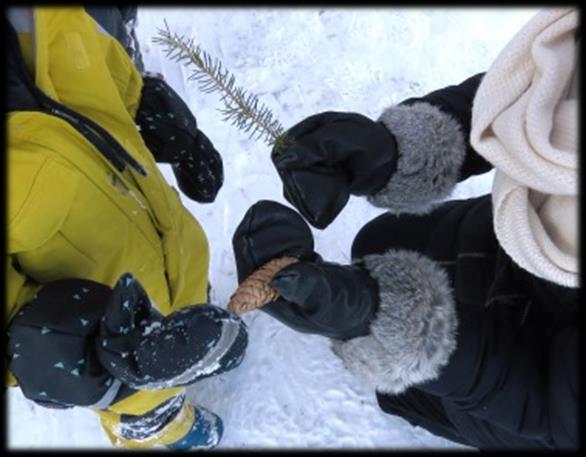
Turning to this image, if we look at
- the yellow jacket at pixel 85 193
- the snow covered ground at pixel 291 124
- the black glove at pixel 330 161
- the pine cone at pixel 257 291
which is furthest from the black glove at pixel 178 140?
the pine cone at pixel 257 291

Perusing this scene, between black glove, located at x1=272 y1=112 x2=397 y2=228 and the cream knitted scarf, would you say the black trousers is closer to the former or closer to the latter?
black glove, located at x1=272 y1=112 x2=397 y2=228

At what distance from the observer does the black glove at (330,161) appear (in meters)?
0.89

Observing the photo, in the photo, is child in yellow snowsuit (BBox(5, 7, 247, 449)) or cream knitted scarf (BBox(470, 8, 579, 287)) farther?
child in yellow snowsuit (BBox(5, 7, 247, 449))

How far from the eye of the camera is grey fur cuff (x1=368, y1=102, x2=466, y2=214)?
96cm

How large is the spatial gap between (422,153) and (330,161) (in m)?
0.16

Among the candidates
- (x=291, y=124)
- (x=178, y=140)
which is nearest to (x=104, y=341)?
(x=178, y=140)

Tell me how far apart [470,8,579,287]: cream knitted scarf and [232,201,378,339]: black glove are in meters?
0.21

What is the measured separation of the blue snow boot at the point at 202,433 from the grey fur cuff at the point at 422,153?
2.62 ft

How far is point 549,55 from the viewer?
2.18ft

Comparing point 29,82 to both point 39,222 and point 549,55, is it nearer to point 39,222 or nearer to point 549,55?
point 39,222

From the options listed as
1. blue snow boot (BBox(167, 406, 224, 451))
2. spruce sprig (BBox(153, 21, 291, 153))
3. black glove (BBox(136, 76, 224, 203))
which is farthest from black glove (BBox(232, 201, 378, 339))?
blue snow boot (BBox(167, 406, 224, 451))

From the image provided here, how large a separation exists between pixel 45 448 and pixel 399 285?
1.23m

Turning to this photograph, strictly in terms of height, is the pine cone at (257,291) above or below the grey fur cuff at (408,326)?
above

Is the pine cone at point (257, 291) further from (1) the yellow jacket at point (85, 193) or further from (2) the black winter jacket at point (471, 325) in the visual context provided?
(1) the yellow jacket at point (85, 193)
